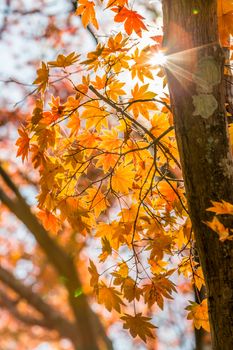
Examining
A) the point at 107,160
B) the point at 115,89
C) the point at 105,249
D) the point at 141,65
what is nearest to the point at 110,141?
the point at 107,160

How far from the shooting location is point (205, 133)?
1.11 meters

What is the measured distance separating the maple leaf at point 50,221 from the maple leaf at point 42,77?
0.49 metres

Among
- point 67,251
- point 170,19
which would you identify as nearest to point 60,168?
point 67,251

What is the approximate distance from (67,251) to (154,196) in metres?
0.53

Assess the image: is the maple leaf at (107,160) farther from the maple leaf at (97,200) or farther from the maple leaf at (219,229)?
the maple leaf at (219,229)

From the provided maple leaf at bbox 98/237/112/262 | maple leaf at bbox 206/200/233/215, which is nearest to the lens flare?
maple leaf at bbox 206/200/233/215

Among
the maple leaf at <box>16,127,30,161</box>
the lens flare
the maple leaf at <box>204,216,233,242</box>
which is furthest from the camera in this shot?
the maple leaf at <box>16,127,30,161</box>

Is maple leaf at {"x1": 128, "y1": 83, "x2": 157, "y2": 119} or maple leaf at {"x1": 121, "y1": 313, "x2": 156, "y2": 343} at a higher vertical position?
maple leaf at {"x1": 128, "y1": 83, "x2": 157, "y2": 119}

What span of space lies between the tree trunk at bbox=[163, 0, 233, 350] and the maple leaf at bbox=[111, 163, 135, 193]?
1.40ft

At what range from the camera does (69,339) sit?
1.34 meters

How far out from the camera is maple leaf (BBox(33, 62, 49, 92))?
1372 mm

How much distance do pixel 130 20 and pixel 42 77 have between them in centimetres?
40

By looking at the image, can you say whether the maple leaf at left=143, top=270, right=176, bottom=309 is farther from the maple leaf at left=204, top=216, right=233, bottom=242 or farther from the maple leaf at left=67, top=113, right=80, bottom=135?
the maple leaf at left=67, top=113, right=80, bottom=135

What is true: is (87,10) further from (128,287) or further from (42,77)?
(128,287)
